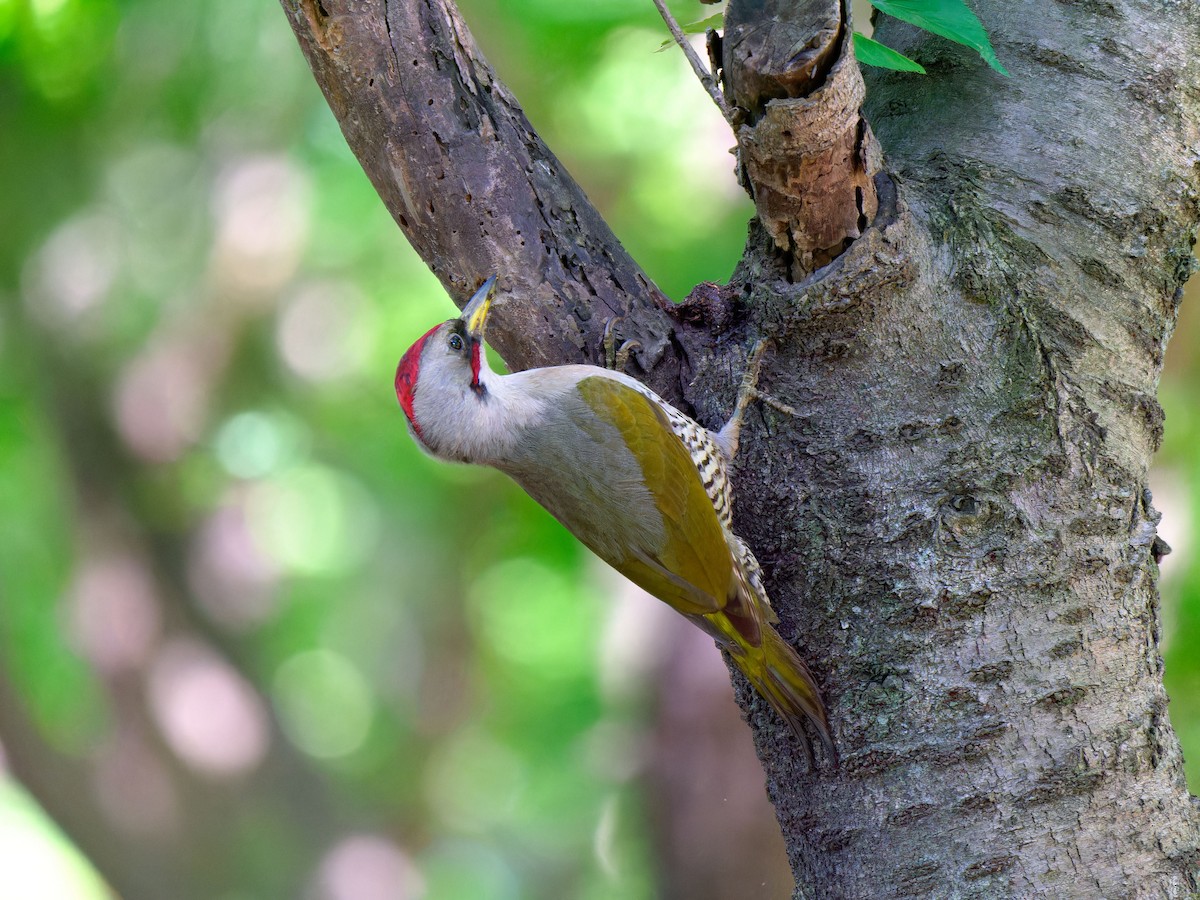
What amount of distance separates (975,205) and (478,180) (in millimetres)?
959

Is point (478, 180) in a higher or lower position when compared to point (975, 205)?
higher

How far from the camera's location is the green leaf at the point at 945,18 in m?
1.72

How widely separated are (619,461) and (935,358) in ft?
2.87

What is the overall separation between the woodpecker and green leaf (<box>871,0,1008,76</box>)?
620 mm

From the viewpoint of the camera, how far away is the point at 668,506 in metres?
2.46

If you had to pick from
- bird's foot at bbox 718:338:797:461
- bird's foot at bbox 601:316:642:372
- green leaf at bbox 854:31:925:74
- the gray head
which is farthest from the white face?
green leaf at bbox 854:31:925:74

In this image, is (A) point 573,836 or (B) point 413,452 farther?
(A) point 573,836

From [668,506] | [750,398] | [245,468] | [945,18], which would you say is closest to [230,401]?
[245,468]

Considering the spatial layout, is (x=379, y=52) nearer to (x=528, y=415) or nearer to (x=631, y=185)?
(x=528, y=415)

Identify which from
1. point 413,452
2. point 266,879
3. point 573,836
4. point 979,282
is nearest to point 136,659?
point 266,879

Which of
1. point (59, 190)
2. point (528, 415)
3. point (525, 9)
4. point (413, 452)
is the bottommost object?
point (528, 415)

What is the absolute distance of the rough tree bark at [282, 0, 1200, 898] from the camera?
173 cm

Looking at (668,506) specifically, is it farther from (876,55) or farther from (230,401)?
(230,401)

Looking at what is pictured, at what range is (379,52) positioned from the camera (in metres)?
2.05
